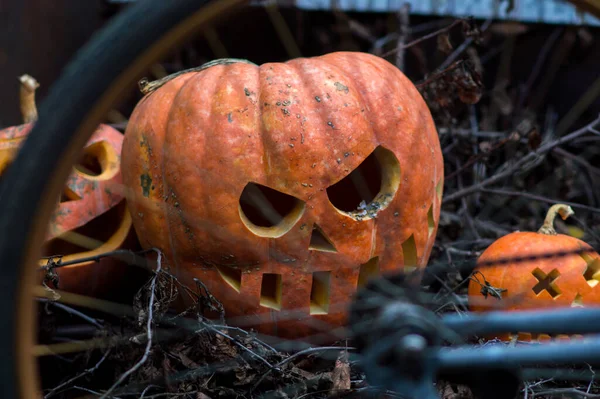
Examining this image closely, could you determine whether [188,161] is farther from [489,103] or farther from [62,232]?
[489,103]

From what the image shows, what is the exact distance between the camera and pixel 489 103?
2924 millimetres

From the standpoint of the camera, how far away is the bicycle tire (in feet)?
2.31

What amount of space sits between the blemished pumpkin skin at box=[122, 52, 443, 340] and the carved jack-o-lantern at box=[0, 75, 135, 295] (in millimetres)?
224

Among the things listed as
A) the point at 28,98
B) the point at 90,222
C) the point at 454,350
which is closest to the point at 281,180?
the point at 454,350

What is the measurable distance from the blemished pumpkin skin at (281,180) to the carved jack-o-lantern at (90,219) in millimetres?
224

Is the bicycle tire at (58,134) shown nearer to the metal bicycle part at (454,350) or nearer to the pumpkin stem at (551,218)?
the metal bicycle part at (454,350)

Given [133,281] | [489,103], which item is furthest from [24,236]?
[489,103]

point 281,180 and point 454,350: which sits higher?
point 281,180

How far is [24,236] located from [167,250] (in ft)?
2.38

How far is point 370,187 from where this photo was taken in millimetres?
1524

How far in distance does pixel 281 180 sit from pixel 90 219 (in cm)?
66

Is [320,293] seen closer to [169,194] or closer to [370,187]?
[370,187]

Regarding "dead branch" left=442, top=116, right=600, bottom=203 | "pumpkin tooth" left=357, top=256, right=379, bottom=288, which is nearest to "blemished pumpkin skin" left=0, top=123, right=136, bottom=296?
"pumpkin tooth" left=357, top=256, right=379, bottom=288

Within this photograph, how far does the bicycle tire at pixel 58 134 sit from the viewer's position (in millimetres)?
704
